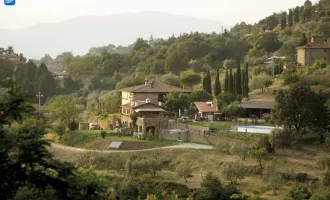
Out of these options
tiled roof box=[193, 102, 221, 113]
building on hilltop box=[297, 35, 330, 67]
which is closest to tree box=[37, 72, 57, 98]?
tiled roof box=[193, 102, 221, 113]

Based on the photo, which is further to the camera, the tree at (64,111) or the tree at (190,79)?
the tree at (190,79)

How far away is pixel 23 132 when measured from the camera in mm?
13984

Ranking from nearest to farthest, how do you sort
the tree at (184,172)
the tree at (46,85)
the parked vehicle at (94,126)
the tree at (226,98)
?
the tree at (184,172), the tree at (226,98), the parked vehicle at (94,126), the tree at (46,85)

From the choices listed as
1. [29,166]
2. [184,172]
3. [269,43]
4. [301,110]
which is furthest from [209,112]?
[269,43]

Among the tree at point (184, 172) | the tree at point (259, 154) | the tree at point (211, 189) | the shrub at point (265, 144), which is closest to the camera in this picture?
the tree at point (211, 189)

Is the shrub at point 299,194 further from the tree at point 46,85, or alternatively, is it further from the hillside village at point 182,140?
the tree at point 46,85

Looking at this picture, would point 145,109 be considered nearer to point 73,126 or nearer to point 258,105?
point 73,126

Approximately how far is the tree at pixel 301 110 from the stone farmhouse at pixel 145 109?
11.4 meters

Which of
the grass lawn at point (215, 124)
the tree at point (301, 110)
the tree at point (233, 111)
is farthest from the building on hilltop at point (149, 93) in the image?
the tree at point (301, 110)

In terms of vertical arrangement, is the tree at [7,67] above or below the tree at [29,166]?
above

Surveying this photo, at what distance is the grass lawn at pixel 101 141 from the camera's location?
41938 millimetres

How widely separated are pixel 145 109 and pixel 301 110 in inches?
570

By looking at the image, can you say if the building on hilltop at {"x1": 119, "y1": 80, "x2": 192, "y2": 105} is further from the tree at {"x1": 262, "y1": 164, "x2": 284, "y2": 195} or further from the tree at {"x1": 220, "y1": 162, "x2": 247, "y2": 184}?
the tree at {"x1": 262, "y1": 164, "x2": 284, "y2": 195}

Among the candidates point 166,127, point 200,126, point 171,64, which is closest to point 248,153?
point 200,126
